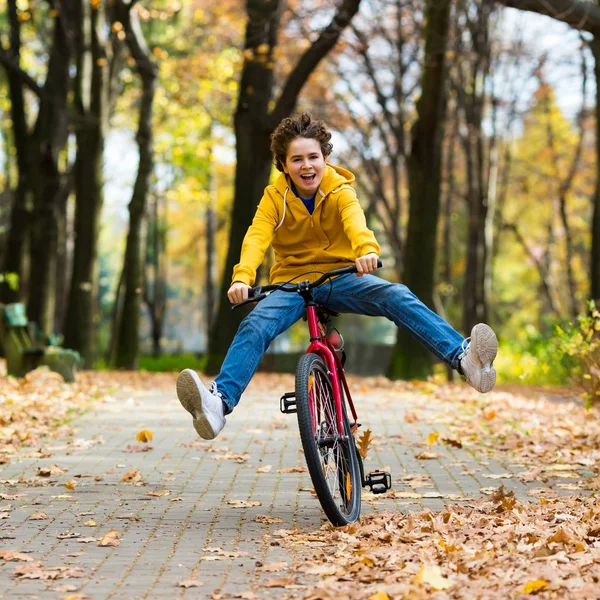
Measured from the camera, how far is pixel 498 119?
83.6 feet

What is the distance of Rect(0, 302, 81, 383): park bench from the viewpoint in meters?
14.6

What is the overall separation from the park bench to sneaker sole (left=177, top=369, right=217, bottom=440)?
952 cm

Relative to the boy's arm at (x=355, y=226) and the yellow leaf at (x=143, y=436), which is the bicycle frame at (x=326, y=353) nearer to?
the boy's arm at (x=355, y=226)

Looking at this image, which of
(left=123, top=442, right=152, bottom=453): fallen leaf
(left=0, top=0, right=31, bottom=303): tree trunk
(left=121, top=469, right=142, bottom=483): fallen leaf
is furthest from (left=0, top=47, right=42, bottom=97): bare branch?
(left=121, top=469, right=142, bottom=483): fallen leaf

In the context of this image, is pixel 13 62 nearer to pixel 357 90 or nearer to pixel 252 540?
pixel 357 90

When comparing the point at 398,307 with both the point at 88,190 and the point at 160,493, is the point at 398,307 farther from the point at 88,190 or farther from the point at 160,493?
the point at 88,190

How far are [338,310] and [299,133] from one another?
0.98m

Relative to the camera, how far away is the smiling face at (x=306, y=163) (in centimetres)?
594

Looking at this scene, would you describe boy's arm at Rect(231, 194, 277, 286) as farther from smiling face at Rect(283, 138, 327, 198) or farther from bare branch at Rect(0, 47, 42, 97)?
bare branch at Rect(0, 47, 42, 97)

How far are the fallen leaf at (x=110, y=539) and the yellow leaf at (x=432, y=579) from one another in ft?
5.42

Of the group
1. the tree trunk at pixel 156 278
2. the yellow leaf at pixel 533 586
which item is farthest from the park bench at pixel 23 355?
the tree trunk at pixel 156 278

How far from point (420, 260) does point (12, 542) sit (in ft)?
42.8

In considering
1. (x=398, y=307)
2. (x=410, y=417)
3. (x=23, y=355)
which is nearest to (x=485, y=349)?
(x=398, y=307)

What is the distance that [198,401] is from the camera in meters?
5.28
